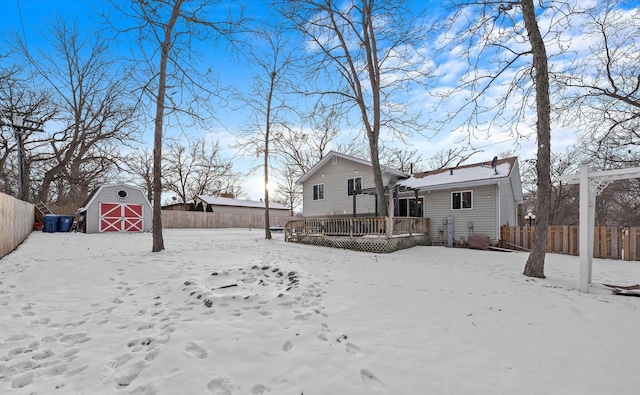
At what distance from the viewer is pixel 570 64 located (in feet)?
25.9

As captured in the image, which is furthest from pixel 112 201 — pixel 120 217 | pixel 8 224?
pixel 8 224

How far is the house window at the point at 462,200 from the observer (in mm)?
13680

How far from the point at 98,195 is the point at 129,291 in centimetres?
1595

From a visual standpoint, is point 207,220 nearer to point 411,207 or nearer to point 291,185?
point 291,185

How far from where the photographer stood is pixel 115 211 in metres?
17.1

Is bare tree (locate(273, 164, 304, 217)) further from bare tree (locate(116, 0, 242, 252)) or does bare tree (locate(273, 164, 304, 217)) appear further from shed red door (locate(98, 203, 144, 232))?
bare tree (locate(116, 0, 242, 252))

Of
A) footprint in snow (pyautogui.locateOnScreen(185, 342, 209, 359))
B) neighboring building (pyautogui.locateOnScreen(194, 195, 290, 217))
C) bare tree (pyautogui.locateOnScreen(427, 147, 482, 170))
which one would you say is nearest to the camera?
footprint in snow (pyautogui.locateOnScreen(185, 342, 209, 359))

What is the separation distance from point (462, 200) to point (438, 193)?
4.05ft

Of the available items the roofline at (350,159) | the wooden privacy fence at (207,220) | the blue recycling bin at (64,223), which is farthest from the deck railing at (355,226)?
the blue recycling bin at (64,223)

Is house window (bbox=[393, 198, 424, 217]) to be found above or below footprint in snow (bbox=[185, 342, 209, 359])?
above

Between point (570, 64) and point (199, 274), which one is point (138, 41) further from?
point (570, 64)

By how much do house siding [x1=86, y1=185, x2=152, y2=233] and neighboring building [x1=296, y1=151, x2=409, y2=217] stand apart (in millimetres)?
10490

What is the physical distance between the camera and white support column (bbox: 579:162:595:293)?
521 centimetres

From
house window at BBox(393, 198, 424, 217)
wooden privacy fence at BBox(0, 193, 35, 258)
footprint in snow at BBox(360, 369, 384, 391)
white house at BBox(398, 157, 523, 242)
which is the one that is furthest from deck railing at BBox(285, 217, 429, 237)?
wooden privacy fence at BBox(0, 193, 35, 258)
